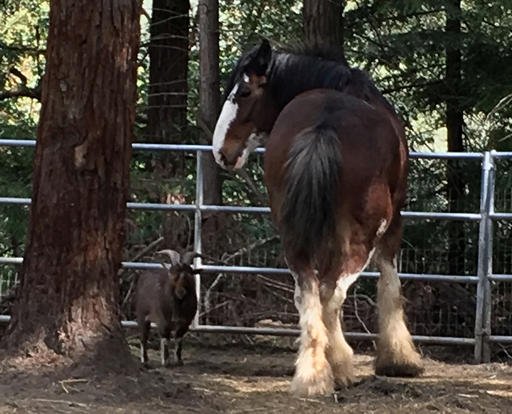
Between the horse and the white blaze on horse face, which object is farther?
the white blaze on horse face

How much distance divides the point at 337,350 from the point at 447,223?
3842 millimetres

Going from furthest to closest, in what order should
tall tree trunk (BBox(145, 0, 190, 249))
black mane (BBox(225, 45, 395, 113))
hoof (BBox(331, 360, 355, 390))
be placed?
1. tall tree trunk (BBox(145, 0, 190, 249))
2. black mane (BBox(225, 45, 395, 113))
3. hoof (BBox(331, 360, 355, 390))

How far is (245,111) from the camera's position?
7.46 meters

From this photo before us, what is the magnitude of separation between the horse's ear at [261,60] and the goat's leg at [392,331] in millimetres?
1612

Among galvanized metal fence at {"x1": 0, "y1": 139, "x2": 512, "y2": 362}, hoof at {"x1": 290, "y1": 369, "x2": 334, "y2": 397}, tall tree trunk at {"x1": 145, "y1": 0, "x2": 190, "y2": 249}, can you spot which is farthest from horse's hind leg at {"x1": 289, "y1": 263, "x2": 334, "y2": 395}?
tall tree trunk at {"x1": 145, "y1": 0, "x2": 190, "y2": 249}

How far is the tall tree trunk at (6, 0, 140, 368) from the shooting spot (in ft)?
19.1

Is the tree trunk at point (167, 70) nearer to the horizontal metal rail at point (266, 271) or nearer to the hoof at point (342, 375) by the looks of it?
the horizontal metal rail at point (266, 271)

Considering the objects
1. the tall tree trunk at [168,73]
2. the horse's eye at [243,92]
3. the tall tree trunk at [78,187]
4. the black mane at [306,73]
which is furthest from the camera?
the tall tree trunk at [168,73]

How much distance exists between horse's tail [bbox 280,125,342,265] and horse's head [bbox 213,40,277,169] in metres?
1.37

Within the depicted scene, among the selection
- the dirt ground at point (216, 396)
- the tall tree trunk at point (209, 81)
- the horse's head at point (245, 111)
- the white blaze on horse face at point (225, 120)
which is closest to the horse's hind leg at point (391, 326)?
the dirt ground at point (216, 396)

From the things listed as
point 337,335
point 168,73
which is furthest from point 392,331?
point 168,73

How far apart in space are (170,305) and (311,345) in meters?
2.40

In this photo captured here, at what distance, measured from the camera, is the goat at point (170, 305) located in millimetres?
8141

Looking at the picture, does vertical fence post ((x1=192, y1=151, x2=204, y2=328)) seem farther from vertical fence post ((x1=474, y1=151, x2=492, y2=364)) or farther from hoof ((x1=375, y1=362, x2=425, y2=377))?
vertical fence post ((x1=474, y1=151, x2=492, y2=364))
